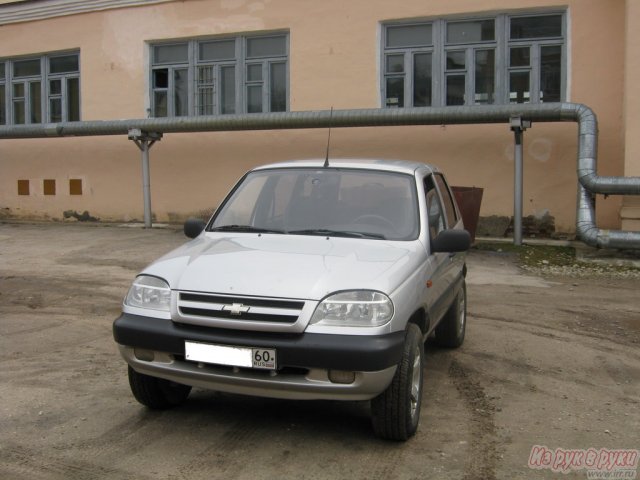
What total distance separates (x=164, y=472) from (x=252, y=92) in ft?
41.6

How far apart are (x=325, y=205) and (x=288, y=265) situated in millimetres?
1004

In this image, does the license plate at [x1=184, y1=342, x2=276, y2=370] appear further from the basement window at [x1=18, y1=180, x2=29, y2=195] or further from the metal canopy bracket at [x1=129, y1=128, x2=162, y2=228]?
the basement window at [x1=18, y1=180, x2=29, y2=195]

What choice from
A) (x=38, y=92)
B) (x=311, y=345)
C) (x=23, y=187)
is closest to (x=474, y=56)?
(x=38, y=92)

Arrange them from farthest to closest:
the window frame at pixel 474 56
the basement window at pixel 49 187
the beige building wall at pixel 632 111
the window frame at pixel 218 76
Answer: the basement window at pixel 49 187 < the window frame at pixel 218 76 < the window frame at pixel 474 56 < the beige building wall at pixel 632 111

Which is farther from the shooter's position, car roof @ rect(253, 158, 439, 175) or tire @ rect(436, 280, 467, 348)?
tire @ rect(436, 280, 467, 348)

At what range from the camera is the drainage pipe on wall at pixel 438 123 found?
35.5 ft

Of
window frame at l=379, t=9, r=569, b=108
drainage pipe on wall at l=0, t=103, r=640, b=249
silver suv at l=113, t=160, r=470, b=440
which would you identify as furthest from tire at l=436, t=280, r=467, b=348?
window frame at l=379, t=9, r=569, b=108

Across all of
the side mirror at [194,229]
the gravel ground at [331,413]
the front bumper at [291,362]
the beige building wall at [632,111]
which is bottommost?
the gravel ground at [331,413]

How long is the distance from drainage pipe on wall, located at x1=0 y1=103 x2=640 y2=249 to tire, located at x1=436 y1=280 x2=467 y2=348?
5.53 metres

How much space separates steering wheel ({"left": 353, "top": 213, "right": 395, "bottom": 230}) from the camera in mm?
4777

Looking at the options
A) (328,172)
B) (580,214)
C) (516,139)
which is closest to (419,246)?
(328,172)

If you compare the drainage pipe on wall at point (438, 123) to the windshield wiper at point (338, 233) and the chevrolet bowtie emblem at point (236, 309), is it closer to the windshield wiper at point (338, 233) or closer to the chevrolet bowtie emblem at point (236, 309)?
the windshield wiper at point (338, 233)

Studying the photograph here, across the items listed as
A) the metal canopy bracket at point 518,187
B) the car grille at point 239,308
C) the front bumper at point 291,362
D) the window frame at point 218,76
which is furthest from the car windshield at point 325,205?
the window frame at point 218,76

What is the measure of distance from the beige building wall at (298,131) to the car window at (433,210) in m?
7.21
